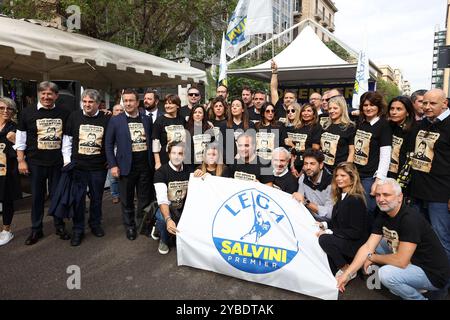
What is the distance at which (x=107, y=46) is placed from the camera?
5.71 meters

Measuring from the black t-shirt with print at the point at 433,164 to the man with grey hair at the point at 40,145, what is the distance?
398cm

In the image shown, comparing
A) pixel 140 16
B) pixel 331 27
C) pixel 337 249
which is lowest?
pixel 337 249

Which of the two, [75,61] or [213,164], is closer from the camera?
[213,164]

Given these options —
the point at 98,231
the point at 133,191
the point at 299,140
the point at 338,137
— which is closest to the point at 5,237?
the point at 98,231

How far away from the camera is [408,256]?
262 cm

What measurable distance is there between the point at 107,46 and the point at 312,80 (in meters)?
6.33

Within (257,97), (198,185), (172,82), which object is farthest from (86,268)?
(172,82)

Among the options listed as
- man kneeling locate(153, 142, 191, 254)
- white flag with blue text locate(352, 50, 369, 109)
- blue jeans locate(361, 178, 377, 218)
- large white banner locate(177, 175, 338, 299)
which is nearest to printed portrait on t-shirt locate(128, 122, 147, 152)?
man kneeling locate(153, 142, 191, 254)

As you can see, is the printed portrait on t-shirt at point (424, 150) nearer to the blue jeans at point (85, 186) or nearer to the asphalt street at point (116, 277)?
the asphalt street at point (116, 277)

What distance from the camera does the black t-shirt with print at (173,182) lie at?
3896mm

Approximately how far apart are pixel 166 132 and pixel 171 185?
78cm

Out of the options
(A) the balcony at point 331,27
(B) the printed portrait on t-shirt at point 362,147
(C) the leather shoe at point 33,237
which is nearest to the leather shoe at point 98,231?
(C) the leather shoe at point 33,237

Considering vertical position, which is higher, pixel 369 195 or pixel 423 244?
pixel 369 195

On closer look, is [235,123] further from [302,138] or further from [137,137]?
[137,137]
